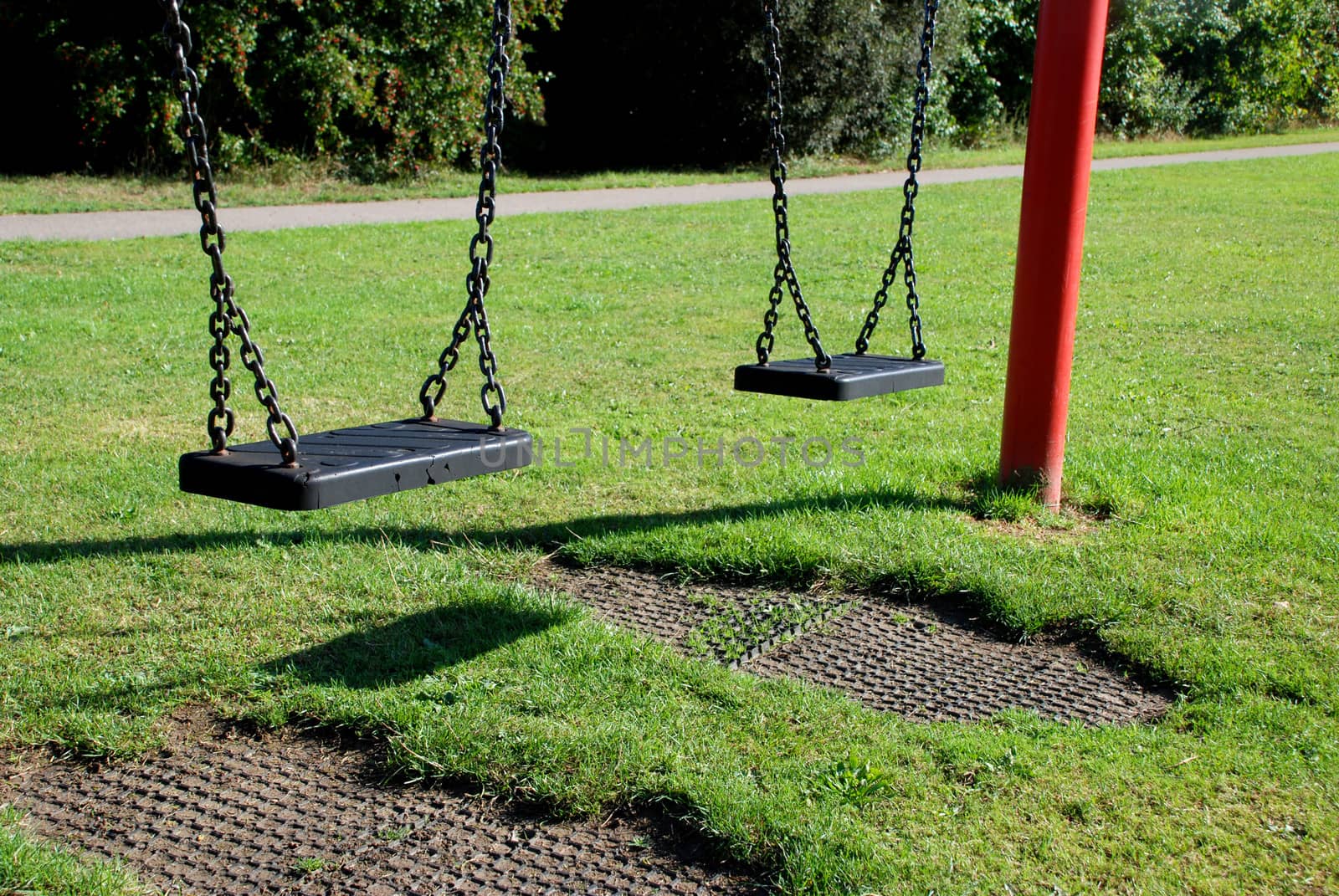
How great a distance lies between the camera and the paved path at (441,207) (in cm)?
1369

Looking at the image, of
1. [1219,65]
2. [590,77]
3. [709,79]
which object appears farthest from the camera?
[1219,65]

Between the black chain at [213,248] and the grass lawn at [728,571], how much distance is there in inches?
36.0

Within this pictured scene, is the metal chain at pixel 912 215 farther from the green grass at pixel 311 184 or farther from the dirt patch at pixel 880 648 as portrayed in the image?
the green grass at pixel 311 184

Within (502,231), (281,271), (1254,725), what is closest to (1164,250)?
(502,231)

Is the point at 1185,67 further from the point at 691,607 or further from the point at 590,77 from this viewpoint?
the point at 691,607

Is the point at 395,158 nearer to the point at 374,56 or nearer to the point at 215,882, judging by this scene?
the point at 374,56

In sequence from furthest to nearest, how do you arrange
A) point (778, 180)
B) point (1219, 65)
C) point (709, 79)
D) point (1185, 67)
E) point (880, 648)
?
1. point (1185, 67)
2. point (1219, 65)
3. point (709, 79)
4. point (778, 180)
5. point (880, 648)

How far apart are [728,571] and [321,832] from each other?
6.63 ft

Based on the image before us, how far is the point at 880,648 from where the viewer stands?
4160 millimetres

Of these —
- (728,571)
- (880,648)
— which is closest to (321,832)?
(880,648)

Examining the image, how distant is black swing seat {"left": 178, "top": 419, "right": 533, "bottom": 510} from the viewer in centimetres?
312

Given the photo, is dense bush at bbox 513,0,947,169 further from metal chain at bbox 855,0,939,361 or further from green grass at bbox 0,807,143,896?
green grass at bbox 0,807,143,896

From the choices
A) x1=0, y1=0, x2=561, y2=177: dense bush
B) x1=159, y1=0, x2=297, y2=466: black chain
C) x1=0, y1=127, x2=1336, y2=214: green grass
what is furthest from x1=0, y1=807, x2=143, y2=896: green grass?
x1=0, y1=0, x2=561, y2=177: dense bush

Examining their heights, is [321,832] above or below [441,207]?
below
